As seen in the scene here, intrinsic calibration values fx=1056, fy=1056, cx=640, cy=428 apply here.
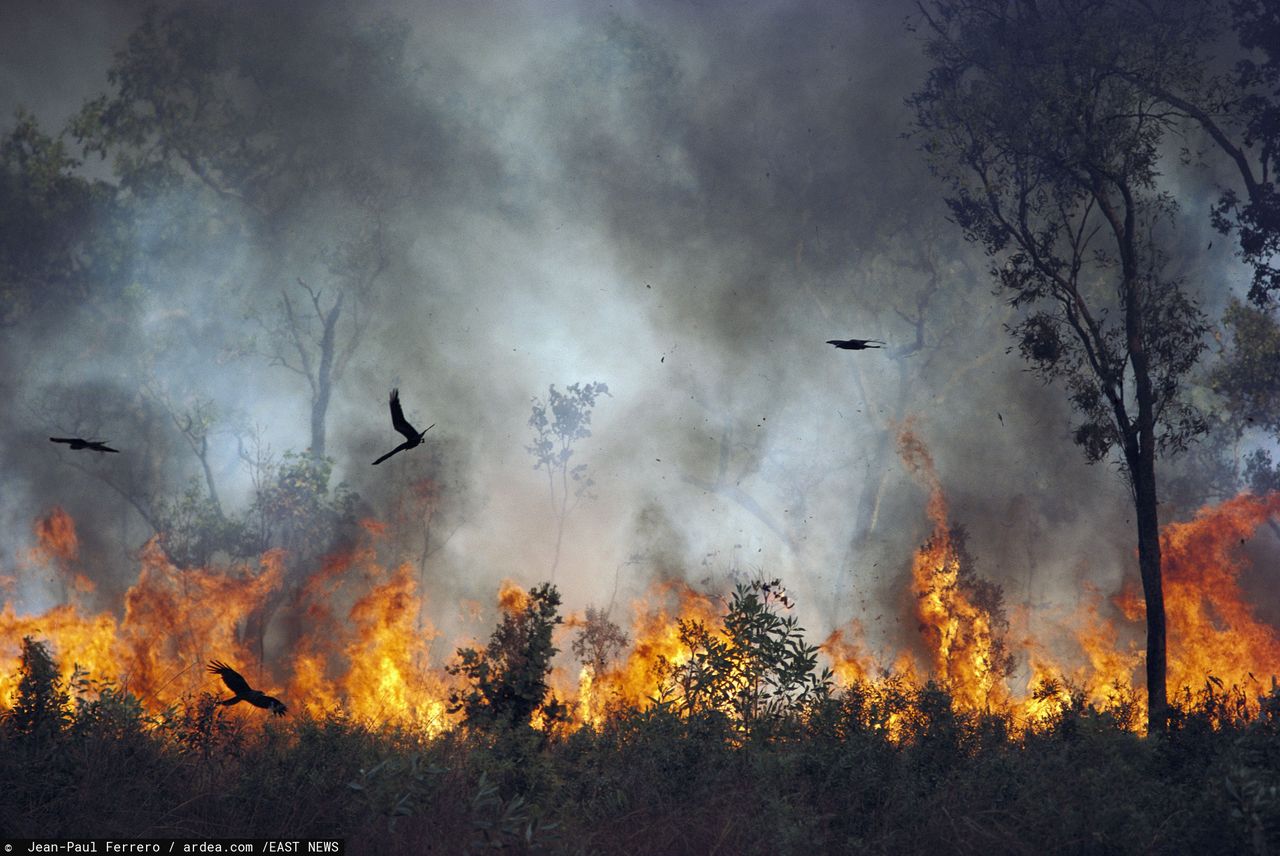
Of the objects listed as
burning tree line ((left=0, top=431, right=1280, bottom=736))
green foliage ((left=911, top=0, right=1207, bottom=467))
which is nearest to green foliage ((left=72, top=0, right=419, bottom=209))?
burning tree line ((left=0, top=431, right=1280, bottom=736))

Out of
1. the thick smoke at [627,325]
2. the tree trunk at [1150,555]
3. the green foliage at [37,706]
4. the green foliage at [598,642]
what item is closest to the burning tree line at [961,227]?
the tree trunk at [1150,555]

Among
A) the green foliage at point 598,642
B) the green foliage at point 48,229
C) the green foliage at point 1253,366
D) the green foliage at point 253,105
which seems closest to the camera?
the green foliage at point 1253,366

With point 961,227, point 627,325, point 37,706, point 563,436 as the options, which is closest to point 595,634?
point 563,436

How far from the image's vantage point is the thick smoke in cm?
3478

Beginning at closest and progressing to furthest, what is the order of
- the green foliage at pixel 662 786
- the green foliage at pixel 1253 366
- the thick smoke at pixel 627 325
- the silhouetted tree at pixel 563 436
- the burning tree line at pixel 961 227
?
1. the green foliage at pixel 662 786
2. the burning tree line at pixel 961 227
3. the green foliage at pixel 1253 366
4. the thick smoke at pixel 627 325
5. the silhouetted tree at pixel 563 436

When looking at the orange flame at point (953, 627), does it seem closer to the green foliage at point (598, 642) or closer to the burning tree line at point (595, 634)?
the burning tree line at point (595, 634)

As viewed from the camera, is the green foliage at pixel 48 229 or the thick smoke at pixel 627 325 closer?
the green foliage at pixel 48 229

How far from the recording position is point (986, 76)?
26.3 m

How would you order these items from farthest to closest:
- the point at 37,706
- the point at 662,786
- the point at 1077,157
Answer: the point at 1077,157 → the point at 37,706 → the point at 662,786

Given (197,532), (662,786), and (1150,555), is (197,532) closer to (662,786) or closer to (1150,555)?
(662,786)

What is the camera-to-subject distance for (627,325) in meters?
38.3

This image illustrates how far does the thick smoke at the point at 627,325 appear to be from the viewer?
3478 centimetres

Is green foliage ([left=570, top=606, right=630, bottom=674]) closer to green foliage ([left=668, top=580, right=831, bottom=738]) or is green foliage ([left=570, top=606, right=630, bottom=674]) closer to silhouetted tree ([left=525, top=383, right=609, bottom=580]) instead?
silhouetted tree ([left=525, top=383, right=609, bottom=580])

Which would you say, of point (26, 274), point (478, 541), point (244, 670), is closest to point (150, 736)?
point (244, 670)
